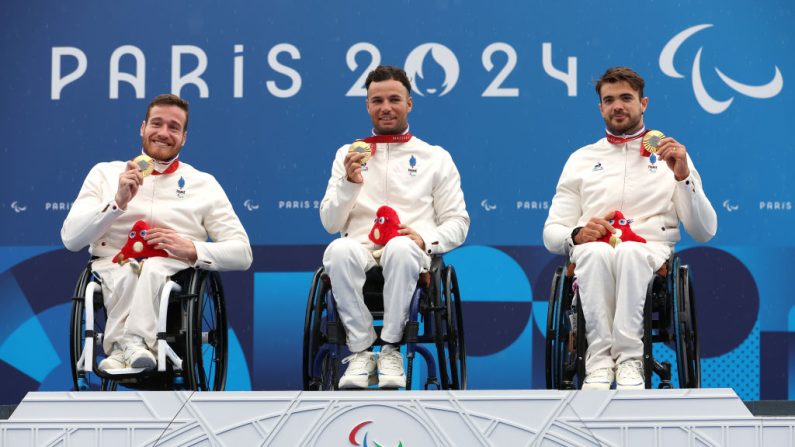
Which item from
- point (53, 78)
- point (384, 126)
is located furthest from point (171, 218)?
point (53, 78)

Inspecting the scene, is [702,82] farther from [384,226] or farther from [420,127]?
[384,226]

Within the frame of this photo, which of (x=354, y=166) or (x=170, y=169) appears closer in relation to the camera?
(x=354, y=166)

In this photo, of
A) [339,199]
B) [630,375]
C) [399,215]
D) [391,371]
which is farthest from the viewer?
[399,215]

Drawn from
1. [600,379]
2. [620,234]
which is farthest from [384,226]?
[600,379]

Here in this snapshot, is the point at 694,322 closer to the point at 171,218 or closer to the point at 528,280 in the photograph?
the point at 528,280

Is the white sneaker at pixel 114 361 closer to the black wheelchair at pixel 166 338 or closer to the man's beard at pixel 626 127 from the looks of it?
the black wheelchair at pixel 166 338

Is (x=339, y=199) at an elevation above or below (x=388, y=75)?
below

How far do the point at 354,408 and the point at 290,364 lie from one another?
7.30ft

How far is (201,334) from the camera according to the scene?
3666mm

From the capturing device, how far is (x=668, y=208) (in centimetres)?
383

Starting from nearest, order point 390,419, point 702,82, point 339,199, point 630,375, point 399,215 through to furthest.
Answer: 1. point 390,419
2. point 630,375
3. point 339,199
4. point 399,215
5. point 702,82

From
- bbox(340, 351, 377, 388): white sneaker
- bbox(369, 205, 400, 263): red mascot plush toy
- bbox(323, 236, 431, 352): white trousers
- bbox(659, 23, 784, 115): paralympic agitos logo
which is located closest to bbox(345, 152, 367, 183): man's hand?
bbox(369, 205, 400, 263): red mascot plush toy

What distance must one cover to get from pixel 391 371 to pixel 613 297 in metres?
0.77

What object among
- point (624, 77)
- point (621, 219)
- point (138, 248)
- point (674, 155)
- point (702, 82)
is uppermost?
point (702, 82)
